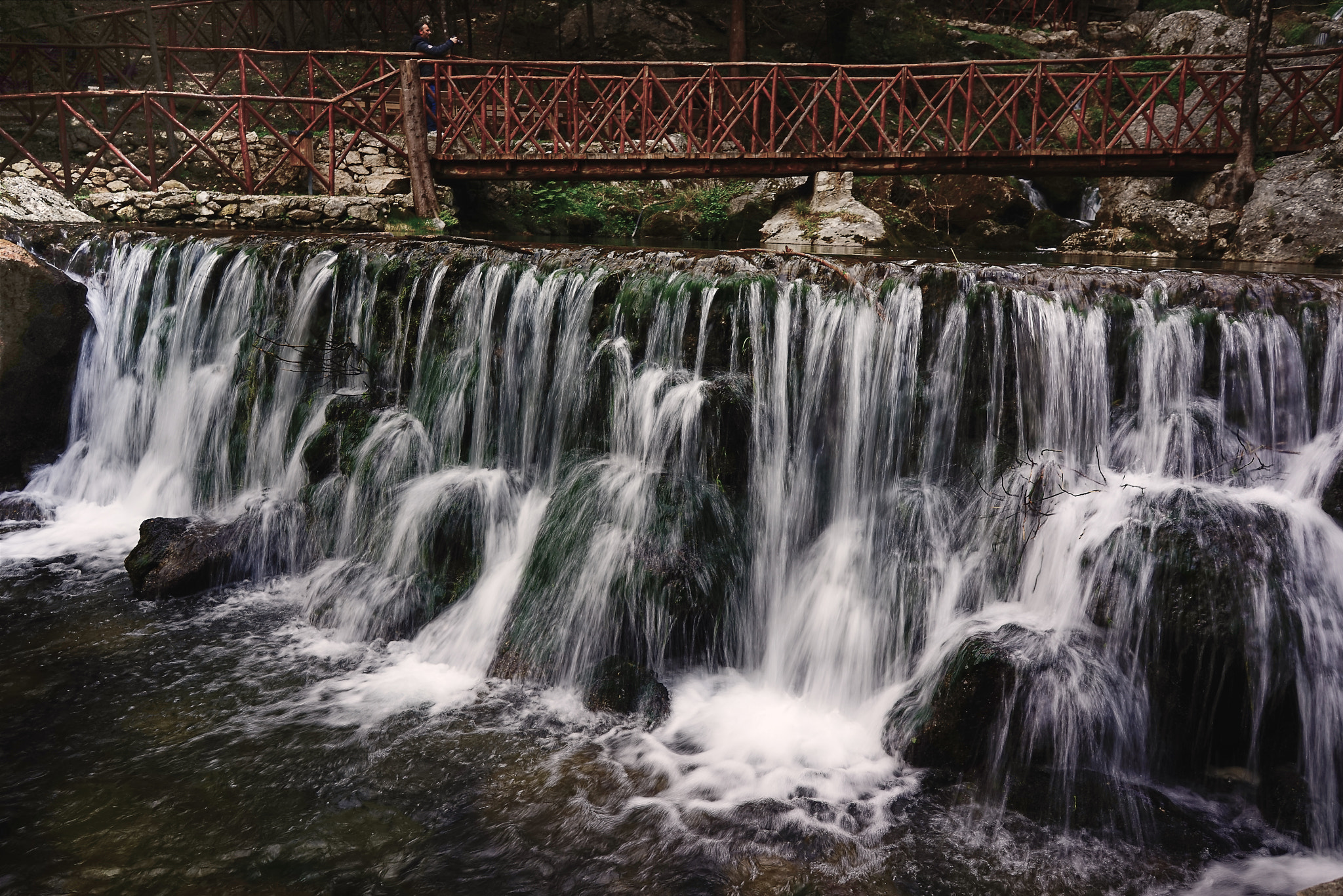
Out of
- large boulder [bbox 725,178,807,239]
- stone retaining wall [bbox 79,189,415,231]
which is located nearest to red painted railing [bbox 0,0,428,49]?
stone retaining wall [bbox 79,189,415,231]

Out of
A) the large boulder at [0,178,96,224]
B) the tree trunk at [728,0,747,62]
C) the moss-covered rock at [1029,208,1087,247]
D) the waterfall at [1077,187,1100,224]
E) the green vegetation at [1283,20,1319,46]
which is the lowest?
the large boulder at [0,178,96,224]

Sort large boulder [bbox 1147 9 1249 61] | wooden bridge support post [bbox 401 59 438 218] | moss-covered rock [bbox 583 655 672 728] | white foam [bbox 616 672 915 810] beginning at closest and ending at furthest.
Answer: white foam [bbox 616 672 915 810] < moss-covered rock [bbox 583 655 672 728] < wooden bridge support post [bbox 401 59 438 218] < large boulder [bbox 1147 9 1249 61]

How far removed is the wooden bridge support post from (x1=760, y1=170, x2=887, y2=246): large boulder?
202 inches

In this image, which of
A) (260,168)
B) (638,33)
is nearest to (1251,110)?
→ (638,33)

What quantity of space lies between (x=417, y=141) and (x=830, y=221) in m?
6.08

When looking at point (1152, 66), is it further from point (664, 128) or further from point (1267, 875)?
point (1267, 875)

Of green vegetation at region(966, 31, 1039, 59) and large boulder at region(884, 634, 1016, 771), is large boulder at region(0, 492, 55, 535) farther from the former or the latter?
green vegetation at region(966, 31, 1039, 59)

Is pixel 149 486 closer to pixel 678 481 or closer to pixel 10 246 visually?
pixel 10 246

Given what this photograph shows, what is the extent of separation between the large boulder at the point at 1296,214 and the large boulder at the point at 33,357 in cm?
1233

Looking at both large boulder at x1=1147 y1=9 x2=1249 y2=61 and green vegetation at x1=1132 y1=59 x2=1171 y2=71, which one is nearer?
large boulder at x1=1147 y1=9 x2=1249 y2=61

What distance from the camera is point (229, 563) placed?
6.26 meters

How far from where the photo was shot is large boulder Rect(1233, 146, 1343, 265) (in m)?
9.03

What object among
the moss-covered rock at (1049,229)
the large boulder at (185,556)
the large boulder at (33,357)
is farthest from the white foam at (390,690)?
the moss-covered rock at (1049,229)

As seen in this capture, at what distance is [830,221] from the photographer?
42.8ft
